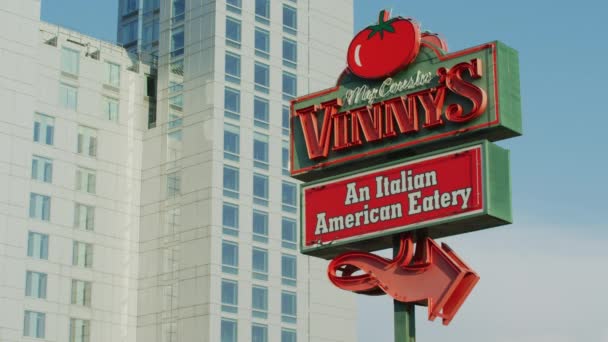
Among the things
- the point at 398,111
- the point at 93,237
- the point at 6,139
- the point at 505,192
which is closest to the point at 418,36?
the point at 398,111

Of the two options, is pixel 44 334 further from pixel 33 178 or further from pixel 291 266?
pixel 291 266

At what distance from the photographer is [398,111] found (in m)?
53.8

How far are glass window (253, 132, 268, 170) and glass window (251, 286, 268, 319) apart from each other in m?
10.0

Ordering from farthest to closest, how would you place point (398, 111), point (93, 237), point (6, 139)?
point (93, 237) → point (6, 139) → point (398, 111)

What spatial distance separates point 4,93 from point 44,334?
18.0 metres

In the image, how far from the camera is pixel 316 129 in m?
56.7

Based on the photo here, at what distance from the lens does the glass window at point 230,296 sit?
9669cm

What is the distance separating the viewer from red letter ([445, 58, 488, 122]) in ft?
168

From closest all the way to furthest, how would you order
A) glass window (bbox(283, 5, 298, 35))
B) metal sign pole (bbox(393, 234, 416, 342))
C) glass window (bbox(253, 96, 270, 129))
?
1. metal sign pole (bbox(393, 234, 416, 342))
2. glass window (bbox(253, 96, 270, 129))
3. glass window (bbox(283, 5, 298, 35))

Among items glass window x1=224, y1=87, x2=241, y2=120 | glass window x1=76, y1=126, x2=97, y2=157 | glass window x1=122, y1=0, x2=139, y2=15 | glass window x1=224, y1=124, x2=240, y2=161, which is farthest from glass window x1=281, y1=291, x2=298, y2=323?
glass window x1=122, y1=0, x2=139, y2=15

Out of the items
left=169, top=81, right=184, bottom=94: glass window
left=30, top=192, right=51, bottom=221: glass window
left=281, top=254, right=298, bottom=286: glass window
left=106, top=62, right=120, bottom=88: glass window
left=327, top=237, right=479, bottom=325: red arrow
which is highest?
left=106, top=62, right=120, bottom=88: glass window

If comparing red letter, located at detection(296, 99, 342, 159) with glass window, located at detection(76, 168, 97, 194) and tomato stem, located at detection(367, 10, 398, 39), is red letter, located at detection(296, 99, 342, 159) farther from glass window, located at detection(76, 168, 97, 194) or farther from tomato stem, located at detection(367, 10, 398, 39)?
glass window, located at detection(76, 168, 97, 194)

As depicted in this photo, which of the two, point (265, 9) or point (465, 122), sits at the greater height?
point (265, 9)

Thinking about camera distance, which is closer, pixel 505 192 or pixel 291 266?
pixel 505 192
